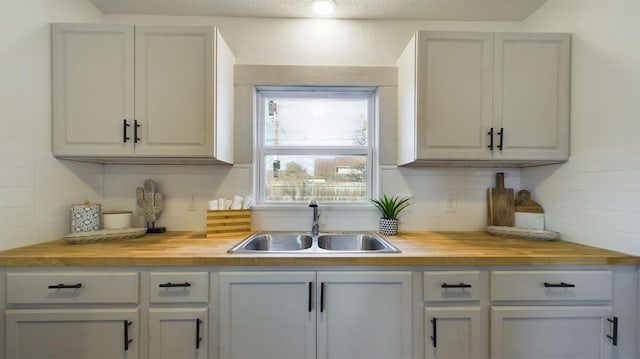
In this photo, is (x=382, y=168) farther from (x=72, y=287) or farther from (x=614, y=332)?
(x=72, y=287)

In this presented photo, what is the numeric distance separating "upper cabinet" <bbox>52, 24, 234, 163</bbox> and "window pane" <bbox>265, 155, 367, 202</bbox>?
56 cm

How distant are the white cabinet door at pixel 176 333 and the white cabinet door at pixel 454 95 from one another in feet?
4.89

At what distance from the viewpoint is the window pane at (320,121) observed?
6.47 ft

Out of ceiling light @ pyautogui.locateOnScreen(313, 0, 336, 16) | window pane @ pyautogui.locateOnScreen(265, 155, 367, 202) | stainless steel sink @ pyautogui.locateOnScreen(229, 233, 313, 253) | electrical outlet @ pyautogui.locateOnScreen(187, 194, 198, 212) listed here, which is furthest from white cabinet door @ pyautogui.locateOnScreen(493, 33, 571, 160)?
electrical outlet @ pyautogui.locateOnScreen(187, 194, 198, 212)

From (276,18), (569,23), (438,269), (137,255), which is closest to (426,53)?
(569,23)

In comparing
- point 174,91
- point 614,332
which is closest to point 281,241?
point 174,91

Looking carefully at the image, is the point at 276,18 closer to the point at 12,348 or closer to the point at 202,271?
the point at 202,271

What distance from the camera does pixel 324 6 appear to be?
1.70m

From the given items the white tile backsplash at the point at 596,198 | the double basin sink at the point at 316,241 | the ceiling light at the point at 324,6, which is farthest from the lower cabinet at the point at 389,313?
the ceiling light at the point at 324,6

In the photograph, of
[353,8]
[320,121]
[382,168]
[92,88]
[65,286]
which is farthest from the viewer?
[320,121]

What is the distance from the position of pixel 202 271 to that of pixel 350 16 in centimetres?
192

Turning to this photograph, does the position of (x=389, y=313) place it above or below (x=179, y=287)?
below

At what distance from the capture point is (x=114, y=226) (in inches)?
64.9

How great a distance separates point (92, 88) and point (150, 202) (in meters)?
0.76
